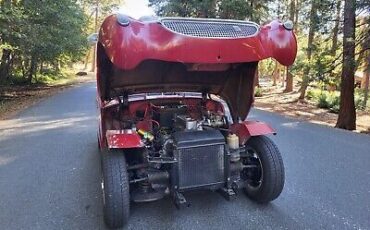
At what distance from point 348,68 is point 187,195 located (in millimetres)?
9024

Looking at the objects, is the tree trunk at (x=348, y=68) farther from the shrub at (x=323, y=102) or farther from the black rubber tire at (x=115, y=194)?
the black rubber tire at (x=115, y=194)

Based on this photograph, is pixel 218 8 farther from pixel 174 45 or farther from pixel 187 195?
pixel 174 45

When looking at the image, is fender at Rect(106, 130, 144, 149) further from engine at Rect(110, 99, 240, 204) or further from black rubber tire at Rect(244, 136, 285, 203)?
black rubber tire at Rect(244, 136, 285, 203)

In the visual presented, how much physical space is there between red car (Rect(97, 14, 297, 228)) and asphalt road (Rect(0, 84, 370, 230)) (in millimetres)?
292

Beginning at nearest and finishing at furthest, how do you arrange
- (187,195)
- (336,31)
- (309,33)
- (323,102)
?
(187,195) < (336,31) < (309,33) < (323,102)

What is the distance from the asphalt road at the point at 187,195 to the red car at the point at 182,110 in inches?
11.5

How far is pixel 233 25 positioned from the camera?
136 inches

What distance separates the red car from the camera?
10.4 feet

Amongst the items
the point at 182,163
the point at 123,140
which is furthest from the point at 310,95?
the point at 123,140

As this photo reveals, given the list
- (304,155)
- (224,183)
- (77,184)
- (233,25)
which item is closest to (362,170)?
(304,155)

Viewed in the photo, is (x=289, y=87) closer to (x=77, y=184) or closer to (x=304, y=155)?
(x=304, y=155)

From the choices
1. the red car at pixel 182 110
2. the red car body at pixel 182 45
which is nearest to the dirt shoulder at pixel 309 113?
the red car at pixel 182 110

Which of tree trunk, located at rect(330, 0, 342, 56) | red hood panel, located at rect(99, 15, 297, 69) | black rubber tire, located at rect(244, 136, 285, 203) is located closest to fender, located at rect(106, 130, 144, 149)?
red hood panel, located at rect(99, 15, 297, 69)

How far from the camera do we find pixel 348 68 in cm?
1129
